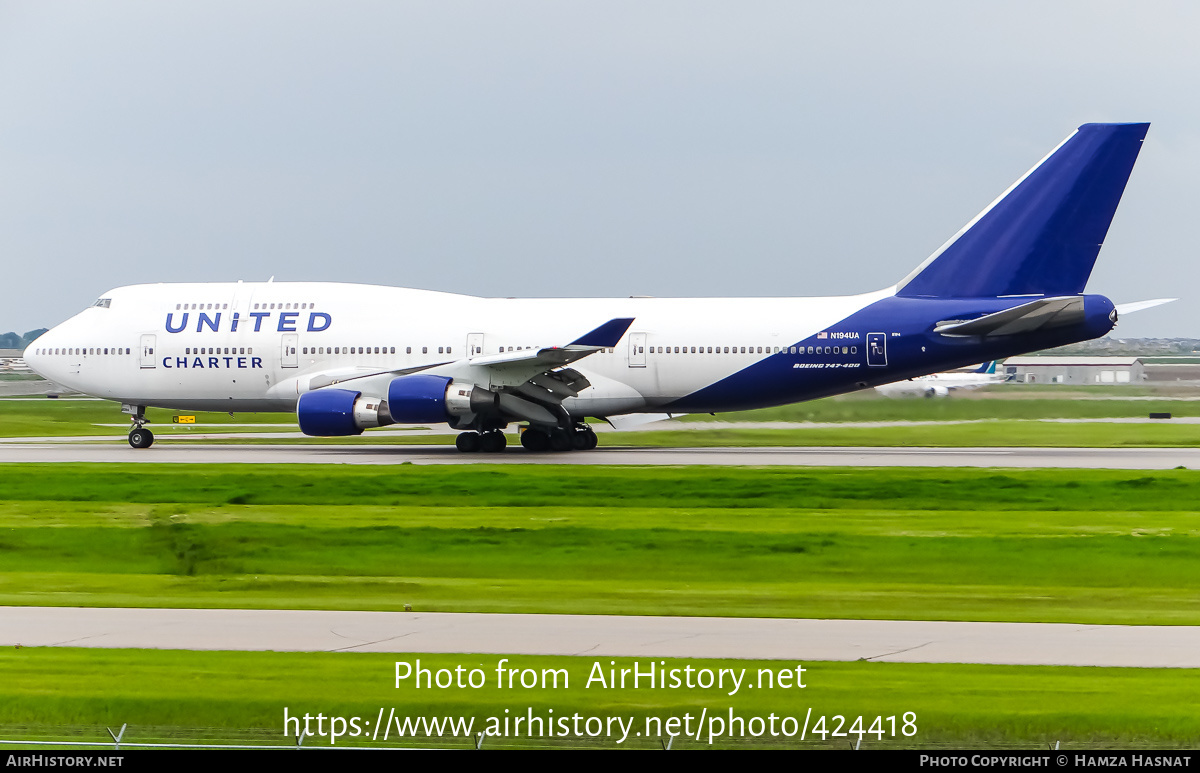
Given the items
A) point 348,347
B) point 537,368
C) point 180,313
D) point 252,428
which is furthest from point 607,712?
point 252,428

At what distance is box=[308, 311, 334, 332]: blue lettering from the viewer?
34.4 meters

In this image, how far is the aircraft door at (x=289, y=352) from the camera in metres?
34.3

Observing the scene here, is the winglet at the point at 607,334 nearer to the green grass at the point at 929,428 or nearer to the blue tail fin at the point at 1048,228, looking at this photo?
the green grass at the point at 929,428

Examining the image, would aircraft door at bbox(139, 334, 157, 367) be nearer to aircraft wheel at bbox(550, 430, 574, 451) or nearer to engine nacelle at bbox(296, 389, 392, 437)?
engine nacelle at bbox(296, 389, 392, 437)

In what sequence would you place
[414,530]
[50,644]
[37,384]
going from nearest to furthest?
[50,644] < [414,530] < [37,384]

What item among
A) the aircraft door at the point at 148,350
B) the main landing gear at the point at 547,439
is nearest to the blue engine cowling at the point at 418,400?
the main landing gear at the point at 547,439

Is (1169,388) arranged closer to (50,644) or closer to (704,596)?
(704,596)

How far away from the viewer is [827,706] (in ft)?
31.6

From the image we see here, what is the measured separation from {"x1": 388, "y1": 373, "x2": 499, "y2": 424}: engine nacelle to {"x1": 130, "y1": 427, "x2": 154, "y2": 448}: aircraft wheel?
797 cm

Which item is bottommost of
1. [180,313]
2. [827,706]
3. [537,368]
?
[827,706]

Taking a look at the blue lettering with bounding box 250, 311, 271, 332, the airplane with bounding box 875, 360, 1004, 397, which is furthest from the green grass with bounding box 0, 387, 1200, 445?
the airplane with bounding box 875, 360, 1004, 397
